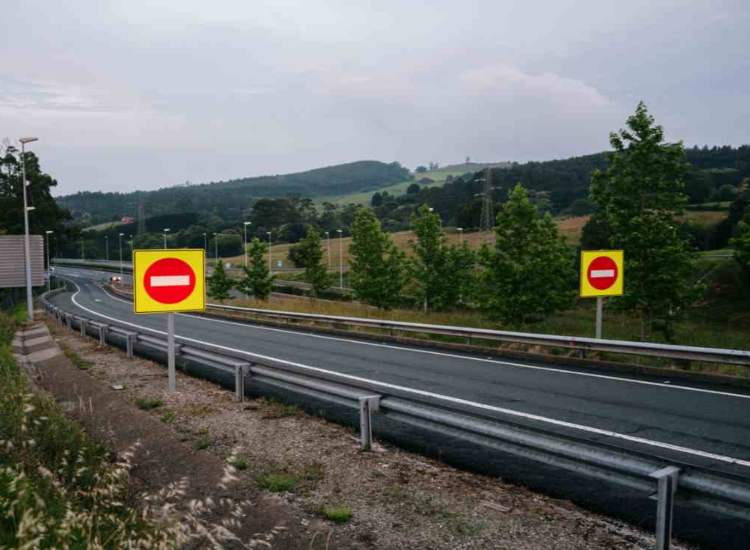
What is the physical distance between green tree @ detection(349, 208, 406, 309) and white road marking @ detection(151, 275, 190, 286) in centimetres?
4216

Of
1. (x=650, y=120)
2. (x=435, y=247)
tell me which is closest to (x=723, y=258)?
(x=435, y=247)

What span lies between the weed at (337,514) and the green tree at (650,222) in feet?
57.0

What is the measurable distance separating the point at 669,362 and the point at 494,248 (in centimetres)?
1858

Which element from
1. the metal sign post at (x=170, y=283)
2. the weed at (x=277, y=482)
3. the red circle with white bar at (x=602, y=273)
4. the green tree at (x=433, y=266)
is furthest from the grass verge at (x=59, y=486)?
the green tree at (x=433, y=266)

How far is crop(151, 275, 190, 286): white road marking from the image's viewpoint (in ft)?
31.8

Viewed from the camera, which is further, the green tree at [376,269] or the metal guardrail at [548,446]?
A: the green tree at [376,269]

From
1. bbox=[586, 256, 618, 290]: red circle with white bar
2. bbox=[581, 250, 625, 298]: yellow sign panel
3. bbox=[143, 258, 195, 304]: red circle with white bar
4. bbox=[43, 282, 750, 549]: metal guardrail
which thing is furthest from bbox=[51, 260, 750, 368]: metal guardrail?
bbox=[143, 258, 195, 304]: red circle with white bar

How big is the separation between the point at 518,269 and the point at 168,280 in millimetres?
22172

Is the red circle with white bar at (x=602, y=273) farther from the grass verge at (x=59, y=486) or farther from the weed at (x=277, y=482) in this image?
the grass verge at (x=59, y=486)

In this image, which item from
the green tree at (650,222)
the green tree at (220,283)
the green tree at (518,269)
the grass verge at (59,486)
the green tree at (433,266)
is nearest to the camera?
the grass verge at (59,486)

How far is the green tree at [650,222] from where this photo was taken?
20.3 metres

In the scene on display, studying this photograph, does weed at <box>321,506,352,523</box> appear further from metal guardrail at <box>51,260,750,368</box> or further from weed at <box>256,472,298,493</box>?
metal guardrail at <box>51,260,750,368</box>

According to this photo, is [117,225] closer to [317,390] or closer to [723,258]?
[723,258]

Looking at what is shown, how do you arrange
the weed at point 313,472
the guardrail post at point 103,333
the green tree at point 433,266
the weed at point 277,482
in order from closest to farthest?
1. the weed at point 277,482
2. the weed at point 313,472
3. the guardrail post at point 103,333
4. the green tree at point 433,266
